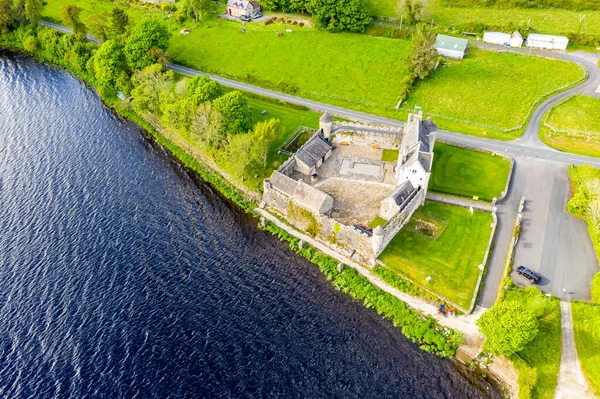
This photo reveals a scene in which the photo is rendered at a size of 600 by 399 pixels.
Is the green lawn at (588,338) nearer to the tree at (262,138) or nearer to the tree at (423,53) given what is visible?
the tree at (262,138)

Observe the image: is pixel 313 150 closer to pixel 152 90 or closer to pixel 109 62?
pixel 152 90

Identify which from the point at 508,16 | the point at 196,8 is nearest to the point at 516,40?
the point at 508,16

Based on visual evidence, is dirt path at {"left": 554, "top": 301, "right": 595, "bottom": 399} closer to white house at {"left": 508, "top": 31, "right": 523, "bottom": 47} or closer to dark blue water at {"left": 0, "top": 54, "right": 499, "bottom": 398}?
dark blue water at {"left": 0, "top": 54, "right": 499, "bottom": 398}

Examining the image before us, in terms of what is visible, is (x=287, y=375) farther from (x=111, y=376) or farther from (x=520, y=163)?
(x=520, y=163)

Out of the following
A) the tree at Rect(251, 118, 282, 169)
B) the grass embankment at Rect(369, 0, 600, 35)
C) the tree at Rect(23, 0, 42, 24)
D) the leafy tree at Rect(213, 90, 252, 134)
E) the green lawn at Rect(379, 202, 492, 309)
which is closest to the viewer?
the green lawn at Rect(379, 202, 492, 309)

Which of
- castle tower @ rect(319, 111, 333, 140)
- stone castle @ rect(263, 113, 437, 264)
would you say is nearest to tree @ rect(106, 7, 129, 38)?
castle tower @ rect(319, 111, 333, 140)

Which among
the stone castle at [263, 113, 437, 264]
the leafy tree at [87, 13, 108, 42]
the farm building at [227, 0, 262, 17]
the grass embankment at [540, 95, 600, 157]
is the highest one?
the farm building at [227, 0, 262, 17]
